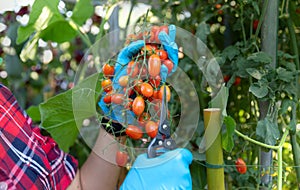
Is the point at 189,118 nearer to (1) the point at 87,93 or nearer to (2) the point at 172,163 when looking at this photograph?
(2) the point at 172,163

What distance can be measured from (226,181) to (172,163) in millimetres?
458

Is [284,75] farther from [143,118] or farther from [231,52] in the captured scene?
[143,118]

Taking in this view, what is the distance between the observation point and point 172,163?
915 millimetres

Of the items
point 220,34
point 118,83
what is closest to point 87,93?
point 118,83

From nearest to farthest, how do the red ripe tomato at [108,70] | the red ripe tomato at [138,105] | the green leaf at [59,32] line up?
the red ripe tomato at [138,105] < the red ripe tomato at [108,70] < the green leaf at [59,32]

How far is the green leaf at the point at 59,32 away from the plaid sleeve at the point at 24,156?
40 cm

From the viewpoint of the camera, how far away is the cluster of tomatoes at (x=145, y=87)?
0.88 metres

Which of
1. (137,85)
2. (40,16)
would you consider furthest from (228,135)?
(40,16)

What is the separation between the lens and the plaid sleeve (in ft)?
3.49

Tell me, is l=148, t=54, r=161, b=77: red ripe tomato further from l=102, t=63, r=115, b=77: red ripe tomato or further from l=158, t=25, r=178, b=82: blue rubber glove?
l=102, t=63, r=115, b=77: red ripe tomato

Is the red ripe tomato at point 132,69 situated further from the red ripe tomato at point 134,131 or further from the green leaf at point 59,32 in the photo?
the green leaf at point 59,32

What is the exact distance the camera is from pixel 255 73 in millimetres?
1073

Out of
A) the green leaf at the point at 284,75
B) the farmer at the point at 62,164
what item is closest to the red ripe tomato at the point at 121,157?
the farmer at the point at 62,164

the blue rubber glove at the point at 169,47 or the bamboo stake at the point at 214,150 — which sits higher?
the blue rubber glove at the point at 169,47
